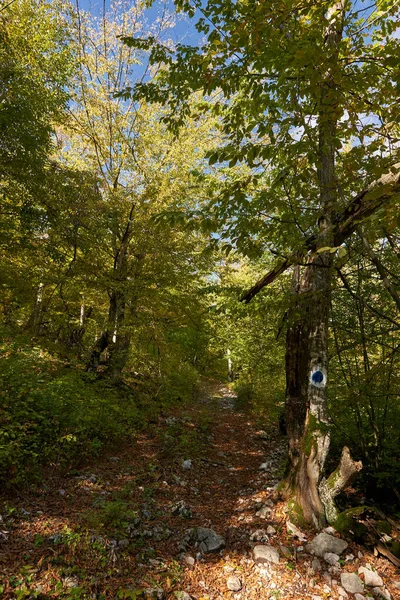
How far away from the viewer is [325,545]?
398cm

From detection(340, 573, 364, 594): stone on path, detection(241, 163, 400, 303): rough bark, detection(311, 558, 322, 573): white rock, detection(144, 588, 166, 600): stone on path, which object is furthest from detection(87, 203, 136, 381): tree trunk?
detection(340, 573, 364, 594): stone on path

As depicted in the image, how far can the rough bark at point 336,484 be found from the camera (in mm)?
4406

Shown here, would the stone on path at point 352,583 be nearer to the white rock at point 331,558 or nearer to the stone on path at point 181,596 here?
the white rock at point 331,558

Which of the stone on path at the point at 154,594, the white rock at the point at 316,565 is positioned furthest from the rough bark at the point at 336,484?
the stone on path at the point at 154,594

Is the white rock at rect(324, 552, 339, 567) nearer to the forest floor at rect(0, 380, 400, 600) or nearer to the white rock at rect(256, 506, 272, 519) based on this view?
the forest floor at rect(0, 380, 400, 600)

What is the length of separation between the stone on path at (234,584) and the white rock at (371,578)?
1456 millimetres

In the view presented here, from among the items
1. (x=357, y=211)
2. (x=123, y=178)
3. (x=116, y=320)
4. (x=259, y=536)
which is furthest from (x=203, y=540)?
(x=123, y=178)

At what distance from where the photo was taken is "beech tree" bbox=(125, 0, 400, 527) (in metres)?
2.98

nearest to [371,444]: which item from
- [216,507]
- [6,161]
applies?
[216,507]

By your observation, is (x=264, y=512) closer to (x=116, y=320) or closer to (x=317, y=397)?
(x=317, y=397)

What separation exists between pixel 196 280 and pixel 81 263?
406cm

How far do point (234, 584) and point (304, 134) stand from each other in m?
4.95

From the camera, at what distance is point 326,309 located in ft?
15.8

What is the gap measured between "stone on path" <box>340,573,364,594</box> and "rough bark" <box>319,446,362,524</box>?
2.72 feet
